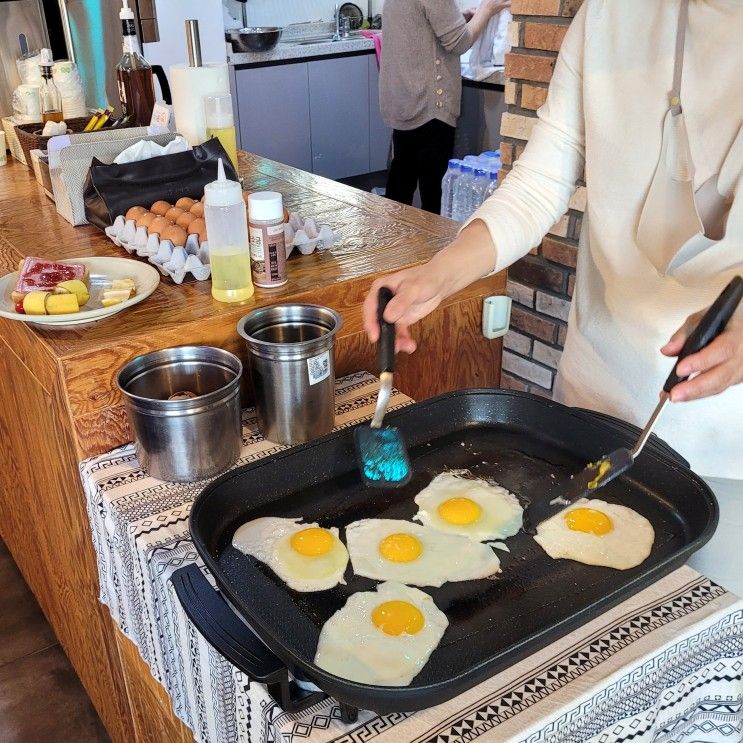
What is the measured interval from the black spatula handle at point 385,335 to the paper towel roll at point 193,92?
1.20m

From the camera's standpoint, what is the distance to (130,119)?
7.92 feet

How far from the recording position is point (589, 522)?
111 cm

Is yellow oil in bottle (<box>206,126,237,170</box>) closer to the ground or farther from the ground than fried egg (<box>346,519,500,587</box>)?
farther from the ground

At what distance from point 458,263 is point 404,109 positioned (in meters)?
3.07

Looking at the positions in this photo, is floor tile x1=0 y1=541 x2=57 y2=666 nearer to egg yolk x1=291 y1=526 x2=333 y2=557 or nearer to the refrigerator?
egg yolk x1=291 y1=526 x2=333 y2=557

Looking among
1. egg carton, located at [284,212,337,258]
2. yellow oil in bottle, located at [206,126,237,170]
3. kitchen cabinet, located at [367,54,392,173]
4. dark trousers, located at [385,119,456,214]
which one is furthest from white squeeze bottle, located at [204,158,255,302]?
kitchen cabinet, located at [367,54,392,173]

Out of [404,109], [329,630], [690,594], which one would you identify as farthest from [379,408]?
[404,109]

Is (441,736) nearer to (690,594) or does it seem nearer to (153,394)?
(690,594)

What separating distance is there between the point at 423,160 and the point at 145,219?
9.54 ft

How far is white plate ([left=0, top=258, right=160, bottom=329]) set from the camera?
1.34 m

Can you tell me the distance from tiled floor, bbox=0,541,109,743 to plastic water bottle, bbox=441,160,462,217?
274cm

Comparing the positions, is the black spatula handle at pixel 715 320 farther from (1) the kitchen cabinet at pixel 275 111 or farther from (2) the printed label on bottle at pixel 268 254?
(1) the kitchen cabinet at pixel 275 111

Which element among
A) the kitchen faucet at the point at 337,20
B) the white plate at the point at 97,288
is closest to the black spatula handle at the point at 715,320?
the white plate at the point at 97,288

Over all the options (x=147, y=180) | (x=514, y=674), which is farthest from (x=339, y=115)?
(x=514, y=674)
